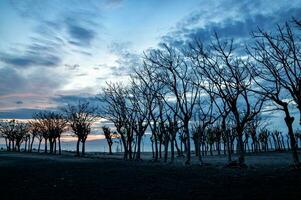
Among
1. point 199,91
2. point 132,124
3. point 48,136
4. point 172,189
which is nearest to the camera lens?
point 172,189

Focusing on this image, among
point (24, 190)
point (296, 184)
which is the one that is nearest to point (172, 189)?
point (296, 184)

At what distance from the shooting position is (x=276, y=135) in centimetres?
10919

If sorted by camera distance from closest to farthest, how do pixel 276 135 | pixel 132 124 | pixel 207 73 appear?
pixel 207 73
pixel 132 124
pixel 276 135

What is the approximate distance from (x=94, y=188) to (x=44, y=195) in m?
2.29

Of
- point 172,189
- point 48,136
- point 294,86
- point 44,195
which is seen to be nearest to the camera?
point 44,195

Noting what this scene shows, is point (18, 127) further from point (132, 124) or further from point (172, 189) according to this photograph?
point (172, 189)

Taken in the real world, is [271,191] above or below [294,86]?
below

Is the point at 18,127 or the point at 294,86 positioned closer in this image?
the point at 294,86

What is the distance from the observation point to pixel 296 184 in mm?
12633

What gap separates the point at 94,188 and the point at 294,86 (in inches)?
541

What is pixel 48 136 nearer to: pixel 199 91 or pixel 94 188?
pixel 199 91

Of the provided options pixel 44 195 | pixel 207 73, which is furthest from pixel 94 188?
pixel 207 73

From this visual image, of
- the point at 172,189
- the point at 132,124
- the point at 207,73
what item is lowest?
the point at 172,189

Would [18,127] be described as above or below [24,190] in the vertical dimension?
above
